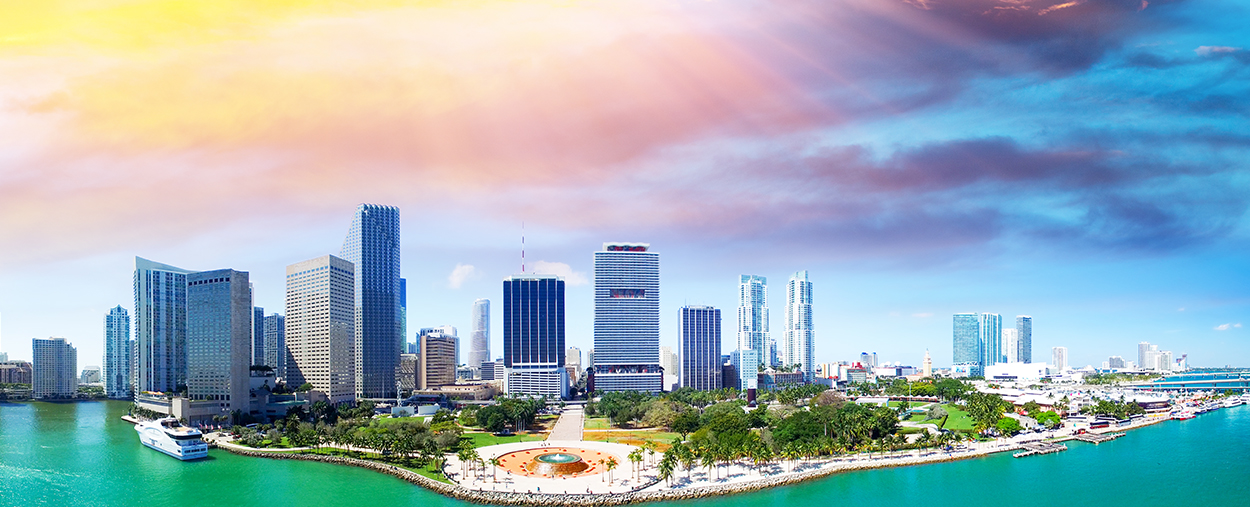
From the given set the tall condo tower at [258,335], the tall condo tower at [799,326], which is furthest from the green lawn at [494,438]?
the tall condo tower at [799,326]

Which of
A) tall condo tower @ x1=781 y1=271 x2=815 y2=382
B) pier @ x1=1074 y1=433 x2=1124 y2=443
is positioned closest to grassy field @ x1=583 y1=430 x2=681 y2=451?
pier @ x1=1074 y1=433 x2=1124 y2=443

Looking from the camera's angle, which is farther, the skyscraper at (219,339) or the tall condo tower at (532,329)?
the tall condo tower at (532,329)

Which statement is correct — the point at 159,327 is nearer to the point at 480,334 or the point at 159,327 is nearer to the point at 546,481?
the point at 546,481

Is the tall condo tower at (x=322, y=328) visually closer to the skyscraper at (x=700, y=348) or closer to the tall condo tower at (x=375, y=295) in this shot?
the tall condo tower at (x=375, y=295)

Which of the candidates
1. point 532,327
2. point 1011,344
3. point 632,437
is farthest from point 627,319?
point 1011,344

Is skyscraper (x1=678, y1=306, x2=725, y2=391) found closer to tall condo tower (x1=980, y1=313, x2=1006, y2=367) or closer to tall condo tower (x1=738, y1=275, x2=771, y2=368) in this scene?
tall condo tower (x1=738, y1=275, x2=771, y2=368)

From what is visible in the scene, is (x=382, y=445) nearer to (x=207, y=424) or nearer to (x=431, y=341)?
(x=207, y=424)

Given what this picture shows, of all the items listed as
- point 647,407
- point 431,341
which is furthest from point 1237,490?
point 431,341
